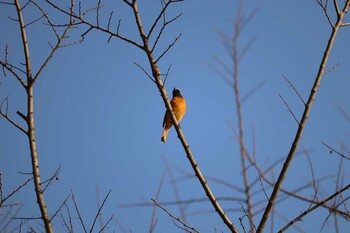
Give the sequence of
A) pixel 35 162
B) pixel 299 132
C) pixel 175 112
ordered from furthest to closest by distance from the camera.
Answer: pixel 175 112
pixel 35 162
pixel 299 132

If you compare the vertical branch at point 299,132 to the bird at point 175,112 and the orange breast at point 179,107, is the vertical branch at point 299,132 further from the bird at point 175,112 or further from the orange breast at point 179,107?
the orange breast at point 179,107

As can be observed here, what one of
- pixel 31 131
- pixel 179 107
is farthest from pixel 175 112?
pixel 31 131

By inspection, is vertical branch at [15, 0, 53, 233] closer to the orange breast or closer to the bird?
the bird

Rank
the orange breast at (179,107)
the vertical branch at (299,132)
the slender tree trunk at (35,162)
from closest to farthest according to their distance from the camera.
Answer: the vertical branch at (299,132), the slender tree trunk at (35,162), the orange breast at (179,107)

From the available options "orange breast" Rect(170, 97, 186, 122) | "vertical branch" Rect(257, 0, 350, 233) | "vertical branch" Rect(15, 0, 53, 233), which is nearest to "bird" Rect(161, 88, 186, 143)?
"orange breast" Rect(170, 97, 186, 122)

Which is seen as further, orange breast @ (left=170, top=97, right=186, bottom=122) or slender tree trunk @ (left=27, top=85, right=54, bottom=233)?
orange breast @ (left=170, top=97, right=186, bottom=122)

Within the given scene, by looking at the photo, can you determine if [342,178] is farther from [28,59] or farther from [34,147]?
[28,59]

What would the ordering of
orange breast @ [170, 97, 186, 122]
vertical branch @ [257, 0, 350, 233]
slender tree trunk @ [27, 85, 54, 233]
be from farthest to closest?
orange breast @ [170, 97, 186, 122], slender tree trunk @ [27, 85, 54, 233], vertical branch @ [257, 0, 350, 233]

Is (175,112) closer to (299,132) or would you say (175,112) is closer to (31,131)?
(31,131)

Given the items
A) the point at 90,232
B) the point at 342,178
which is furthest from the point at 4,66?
the point at 342,178

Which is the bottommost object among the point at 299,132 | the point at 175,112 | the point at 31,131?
the point at 299,132

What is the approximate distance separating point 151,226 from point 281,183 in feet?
2.72

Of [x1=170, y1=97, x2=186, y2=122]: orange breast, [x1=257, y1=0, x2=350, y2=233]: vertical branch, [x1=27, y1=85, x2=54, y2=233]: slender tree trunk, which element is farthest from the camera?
[x1=170, y1=97, x2=186, y2=122]: orange breast

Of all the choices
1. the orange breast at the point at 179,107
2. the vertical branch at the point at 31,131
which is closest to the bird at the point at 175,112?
the orange breast at the point at 179,107
